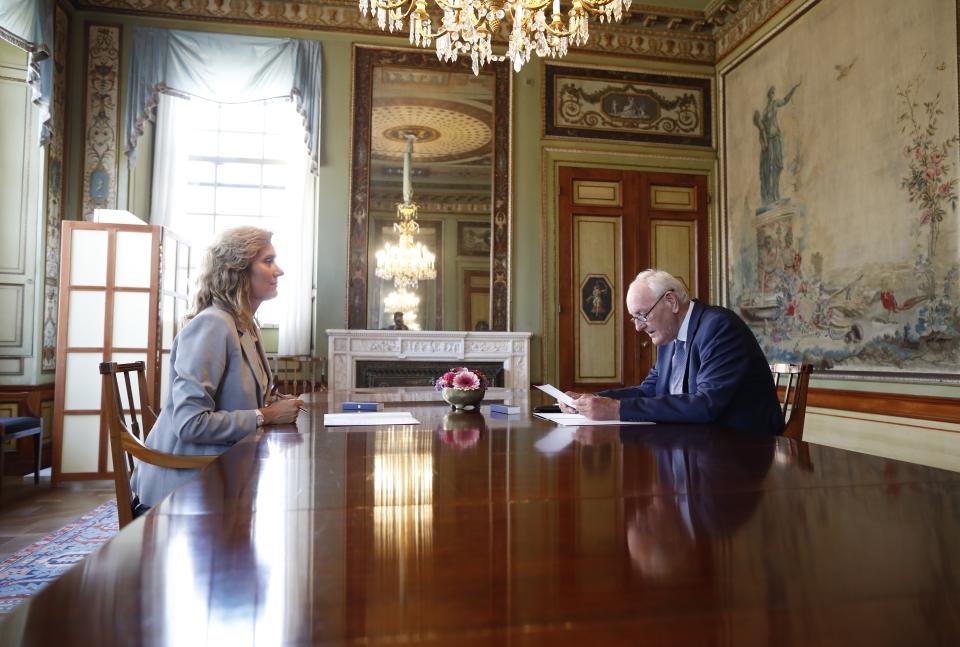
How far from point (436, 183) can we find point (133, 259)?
2858mm

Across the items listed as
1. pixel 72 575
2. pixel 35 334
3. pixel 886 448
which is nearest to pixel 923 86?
pixel 886 448

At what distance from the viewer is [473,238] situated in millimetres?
6367

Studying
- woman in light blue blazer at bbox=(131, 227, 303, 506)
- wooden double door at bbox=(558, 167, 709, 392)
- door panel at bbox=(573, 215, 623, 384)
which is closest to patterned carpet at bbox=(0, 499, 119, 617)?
woman in light blue blazer at bbox=(131, 227, 303, 506)

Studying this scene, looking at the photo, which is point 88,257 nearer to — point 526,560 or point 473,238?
point 473,238

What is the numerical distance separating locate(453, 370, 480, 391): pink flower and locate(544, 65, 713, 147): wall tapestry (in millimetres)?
4796

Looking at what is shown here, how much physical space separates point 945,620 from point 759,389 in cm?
178

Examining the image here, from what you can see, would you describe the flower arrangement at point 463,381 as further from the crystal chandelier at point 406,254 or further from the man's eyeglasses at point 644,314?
the crystal chandelier at point 406,254

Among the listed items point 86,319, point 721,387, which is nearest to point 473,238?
point 86,319

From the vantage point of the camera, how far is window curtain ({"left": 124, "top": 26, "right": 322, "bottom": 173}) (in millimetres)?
5742

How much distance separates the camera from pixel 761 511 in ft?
2.89

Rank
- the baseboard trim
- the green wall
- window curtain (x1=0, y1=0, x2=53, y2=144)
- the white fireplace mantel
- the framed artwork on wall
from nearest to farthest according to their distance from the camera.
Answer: the baseboard trim → window curtain (x1=0, y1=0, x2=53, y2=144) → the green wall → the white fireplace mantel → the framed artwork on wall

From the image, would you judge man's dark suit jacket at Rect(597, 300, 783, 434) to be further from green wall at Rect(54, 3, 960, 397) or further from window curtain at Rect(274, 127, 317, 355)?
window curtain at Rect(274, 127, 317, 355)

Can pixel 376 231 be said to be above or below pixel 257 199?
below

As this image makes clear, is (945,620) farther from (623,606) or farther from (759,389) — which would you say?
(759,389)
